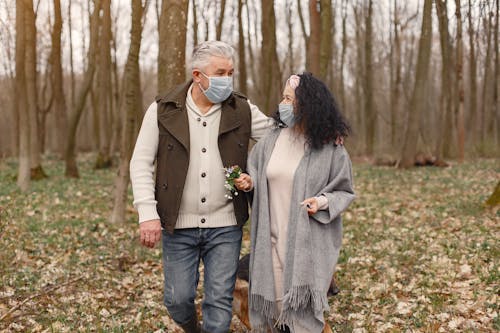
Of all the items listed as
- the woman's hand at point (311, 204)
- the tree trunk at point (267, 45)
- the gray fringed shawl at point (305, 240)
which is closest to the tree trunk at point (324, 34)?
the tree trunk at point (267, 45)

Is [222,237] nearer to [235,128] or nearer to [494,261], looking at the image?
[235,128]

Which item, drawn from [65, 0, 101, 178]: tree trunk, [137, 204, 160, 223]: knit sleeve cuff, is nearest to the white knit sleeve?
[137, 204, 160, 223]: knit sleeve cuff

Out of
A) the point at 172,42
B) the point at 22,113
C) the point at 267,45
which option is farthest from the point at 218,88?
the point at 267,45

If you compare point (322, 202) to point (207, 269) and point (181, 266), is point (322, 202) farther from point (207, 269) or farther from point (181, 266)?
point (181, 266)

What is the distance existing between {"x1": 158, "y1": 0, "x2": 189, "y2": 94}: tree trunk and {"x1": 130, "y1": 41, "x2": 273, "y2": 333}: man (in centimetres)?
361

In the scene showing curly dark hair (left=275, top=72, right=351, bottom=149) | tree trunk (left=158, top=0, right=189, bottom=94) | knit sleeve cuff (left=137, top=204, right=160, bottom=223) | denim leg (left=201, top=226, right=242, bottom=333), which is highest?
tree trunk (left=158, top=0, right=189, bottom=94)

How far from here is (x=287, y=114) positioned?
3688mm

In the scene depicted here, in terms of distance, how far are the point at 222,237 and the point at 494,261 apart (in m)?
3.82

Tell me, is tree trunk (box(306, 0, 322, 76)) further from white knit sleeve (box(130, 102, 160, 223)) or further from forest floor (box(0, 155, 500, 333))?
white knit sleeve (box(130, 102, 160, 223))

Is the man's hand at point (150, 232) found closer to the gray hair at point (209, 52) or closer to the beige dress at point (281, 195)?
the beige dress at point (281, 195)

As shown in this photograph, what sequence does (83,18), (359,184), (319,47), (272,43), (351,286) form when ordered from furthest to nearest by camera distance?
1. (83,18)
2. (272,43)
3. (359,184)
4. (319,47)
5. (351,286)

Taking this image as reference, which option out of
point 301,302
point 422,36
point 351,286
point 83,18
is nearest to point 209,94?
point 301,302

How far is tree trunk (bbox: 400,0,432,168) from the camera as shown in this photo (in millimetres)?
17273

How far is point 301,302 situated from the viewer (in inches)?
141
